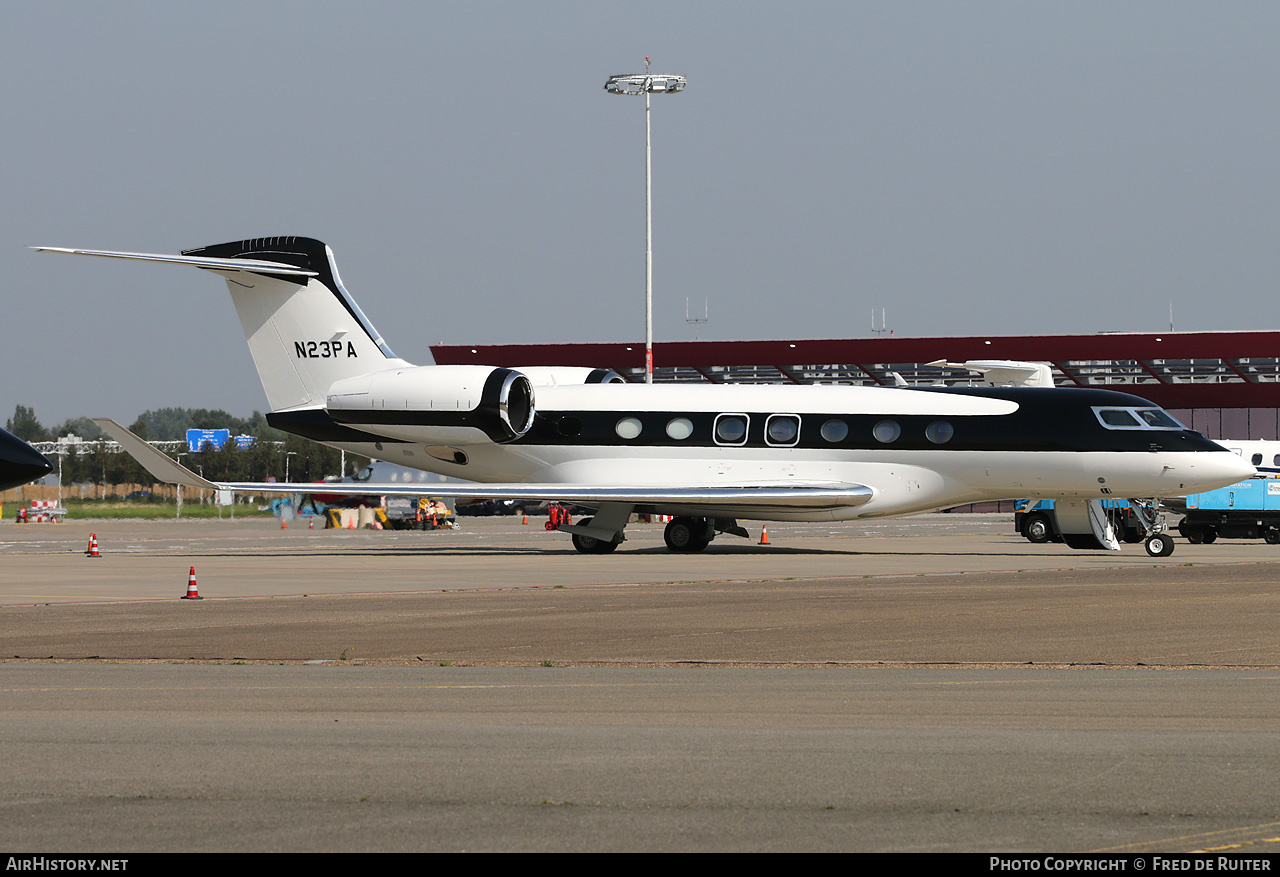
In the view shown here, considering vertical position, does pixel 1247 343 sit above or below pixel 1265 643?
above

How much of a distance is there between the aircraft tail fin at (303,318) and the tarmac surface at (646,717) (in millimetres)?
13695

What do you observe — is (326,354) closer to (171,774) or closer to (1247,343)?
(171,774)

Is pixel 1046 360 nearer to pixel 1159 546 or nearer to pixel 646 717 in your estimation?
pixel 1159 546

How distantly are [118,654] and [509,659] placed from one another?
379cm

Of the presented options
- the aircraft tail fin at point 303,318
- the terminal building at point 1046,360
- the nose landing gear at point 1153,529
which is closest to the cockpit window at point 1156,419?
the nose landing gear at point 1153,529

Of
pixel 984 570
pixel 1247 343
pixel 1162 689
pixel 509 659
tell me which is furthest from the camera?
pixel 1247 343

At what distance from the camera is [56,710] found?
33.6ft

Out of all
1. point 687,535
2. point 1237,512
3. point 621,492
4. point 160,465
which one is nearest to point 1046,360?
point 1237,512

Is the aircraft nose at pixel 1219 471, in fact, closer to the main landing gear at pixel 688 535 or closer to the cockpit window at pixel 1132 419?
the cockpit window at pixel 1132 419

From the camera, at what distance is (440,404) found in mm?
33812

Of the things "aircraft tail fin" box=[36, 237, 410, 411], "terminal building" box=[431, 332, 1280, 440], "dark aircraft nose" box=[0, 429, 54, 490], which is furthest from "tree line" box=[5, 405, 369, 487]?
"dark aircraft nose" box=[0, 429, 54, 490]

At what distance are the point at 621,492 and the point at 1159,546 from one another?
457 inches

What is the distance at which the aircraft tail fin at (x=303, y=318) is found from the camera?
35.9m

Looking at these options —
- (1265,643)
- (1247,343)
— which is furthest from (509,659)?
(1247,343)
